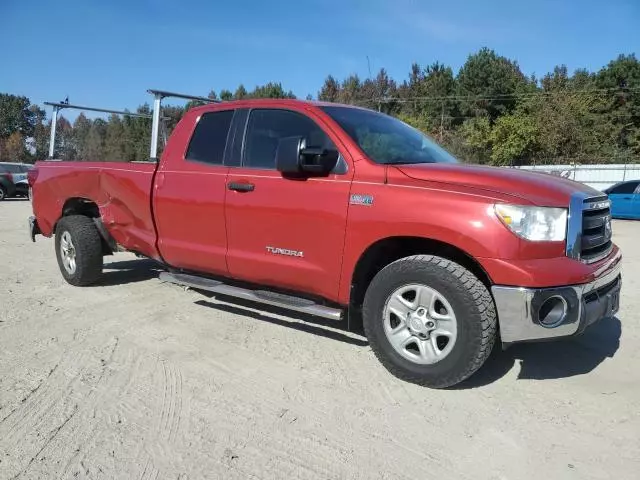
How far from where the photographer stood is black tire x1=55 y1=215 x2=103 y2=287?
19.5 feet

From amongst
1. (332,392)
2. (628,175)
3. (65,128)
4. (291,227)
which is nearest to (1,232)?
(65,128)

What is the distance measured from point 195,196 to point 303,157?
51.4 inches

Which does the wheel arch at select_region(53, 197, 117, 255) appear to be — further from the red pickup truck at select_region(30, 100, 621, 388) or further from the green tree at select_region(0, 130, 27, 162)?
the green tree at select_region(0, 130, 27, 162)

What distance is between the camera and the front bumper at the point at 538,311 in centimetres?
314

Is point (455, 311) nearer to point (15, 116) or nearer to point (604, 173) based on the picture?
point (604, 173)

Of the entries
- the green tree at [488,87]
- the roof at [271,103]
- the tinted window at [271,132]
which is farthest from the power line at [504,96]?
the tinted window at [271,132]

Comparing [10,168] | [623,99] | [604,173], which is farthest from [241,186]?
[623,99]

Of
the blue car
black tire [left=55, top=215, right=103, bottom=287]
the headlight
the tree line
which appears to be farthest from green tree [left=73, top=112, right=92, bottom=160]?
the tree line

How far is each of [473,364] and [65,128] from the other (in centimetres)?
714

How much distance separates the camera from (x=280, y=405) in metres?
3.28

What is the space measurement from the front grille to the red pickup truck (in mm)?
16

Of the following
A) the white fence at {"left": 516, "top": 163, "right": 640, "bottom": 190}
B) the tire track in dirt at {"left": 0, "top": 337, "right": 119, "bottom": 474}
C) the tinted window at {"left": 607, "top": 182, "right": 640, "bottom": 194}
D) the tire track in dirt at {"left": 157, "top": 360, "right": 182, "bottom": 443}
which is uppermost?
the white fence at {"left": 516, "top": 163, "right": 640, "bottom": 190}

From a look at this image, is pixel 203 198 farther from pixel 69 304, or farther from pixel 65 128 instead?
pixel 65 128

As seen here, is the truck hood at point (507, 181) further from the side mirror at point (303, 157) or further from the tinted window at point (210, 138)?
the tinted window at point (210, 138)
